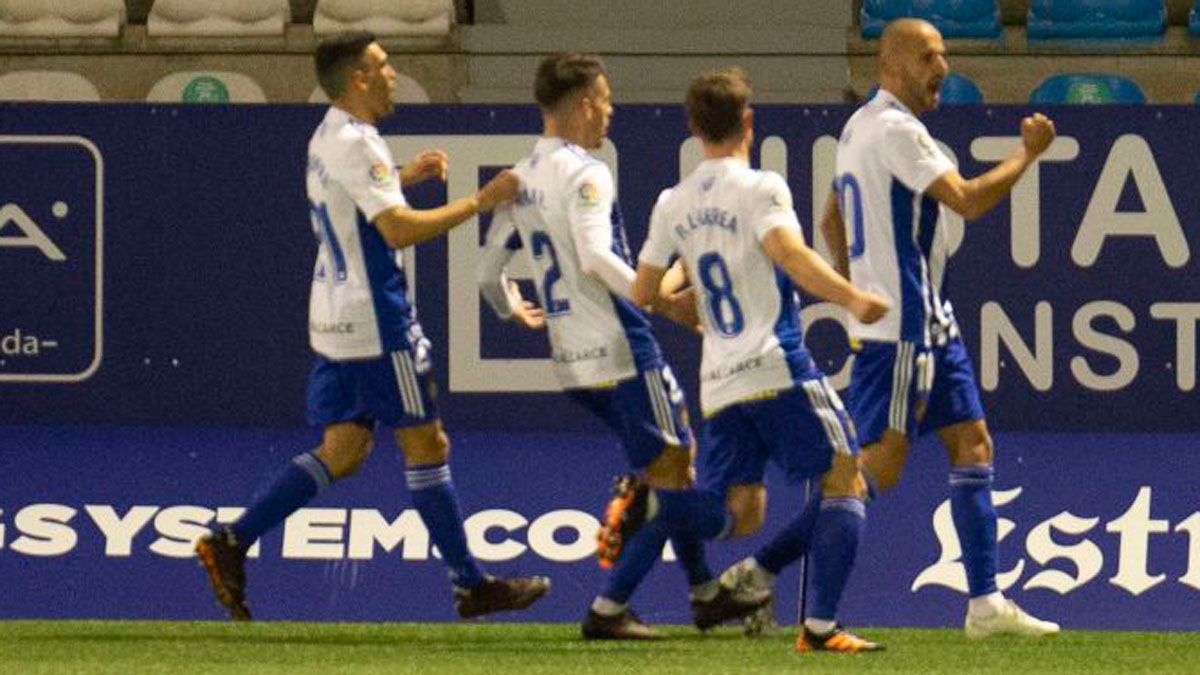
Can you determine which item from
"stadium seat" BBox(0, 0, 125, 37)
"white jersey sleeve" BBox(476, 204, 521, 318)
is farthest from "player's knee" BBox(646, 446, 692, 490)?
"stadium seat" BBox(0, 0, 125, 37)

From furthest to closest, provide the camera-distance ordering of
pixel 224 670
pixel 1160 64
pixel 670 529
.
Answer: pixel 1160 64, pixel 670 529, pixel 224 670

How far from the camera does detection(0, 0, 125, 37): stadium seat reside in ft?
48.6

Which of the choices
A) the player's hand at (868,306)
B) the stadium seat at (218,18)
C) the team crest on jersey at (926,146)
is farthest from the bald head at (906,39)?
the stadium seat at (218,18)

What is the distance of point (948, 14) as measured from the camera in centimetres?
1475

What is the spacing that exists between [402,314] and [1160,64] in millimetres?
6699

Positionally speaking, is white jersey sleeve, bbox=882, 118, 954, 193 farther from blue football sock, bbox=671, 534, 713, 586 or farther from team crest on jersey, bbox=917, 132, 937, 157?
blue football sock, bbox=671, 534, 713, 586

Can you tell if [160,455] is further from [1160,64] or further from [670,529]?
[1160,64]

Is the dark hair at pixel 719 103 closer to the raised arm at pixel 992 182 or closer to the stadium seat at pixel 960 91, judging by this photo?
the raised arm at pixel 992 182

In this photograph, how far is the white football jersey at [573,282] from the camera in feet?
27.8

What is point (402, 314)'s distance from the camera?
8.69 m

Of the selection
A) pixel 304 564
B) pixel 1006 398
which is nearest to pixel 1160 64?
pixel 1006 398

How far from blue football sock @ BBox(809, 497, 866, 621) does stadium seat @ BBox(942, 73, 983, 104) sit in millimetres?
6202

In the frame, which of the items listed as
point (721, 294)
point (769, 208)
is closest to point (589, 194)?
point (721, 294)

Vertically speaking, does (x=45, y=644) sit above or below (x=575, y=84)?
below
